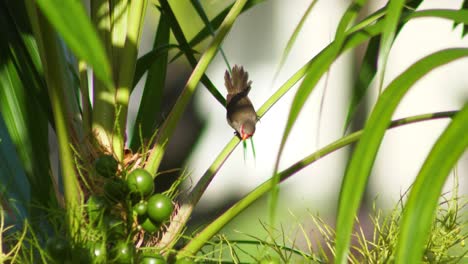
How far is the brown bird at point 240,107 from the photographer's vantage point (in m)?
1.30

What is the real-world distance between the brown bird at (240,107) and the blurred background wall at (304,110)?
246mm

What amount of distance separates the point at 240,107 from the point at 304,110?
0.38 m

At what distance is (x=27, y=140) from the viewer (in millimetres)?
1004

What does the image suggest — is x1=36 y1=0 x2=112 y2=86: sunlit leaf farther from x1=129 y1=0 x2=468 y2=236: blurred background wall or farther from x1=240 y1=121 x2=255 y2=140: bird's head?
x1=129 y1=0 x2=468 y2=236: blurred background wall

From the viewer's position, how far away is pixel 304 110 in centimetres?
171

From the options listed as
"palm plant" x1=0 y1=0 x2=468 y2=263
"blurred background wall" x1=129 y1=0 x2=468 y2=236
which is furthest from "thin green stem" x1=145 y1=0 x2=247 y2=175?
"blurred background wall" x1=129 y1=0 x2=468 y2=236

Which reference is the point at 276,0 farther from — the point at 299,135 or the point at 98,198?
the point at 98,198

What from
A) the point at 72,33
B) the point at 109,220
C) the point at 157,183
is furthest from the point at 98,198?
the point at 157,183

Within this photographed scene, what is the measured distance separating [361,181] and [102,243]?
31cm

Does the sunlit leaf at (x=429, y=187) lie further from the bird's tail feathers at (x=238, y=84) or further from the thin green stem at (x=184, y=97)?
the bird's tail feathers at (x=238, y=84)

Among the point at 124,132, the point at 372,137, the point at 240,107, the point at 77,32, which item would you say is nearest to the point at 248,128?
the point at 240,107

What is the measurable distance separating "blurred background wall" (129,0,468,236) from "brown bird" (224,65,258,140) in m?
0.25

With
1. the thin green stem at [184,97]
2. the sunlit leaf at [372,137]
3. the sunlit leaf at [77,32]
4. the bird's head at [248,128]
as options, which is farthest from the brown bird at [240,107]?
the sunlit leaf at [77,32]

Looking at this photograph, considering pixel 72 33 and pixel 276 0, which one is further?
pixel 276 0
